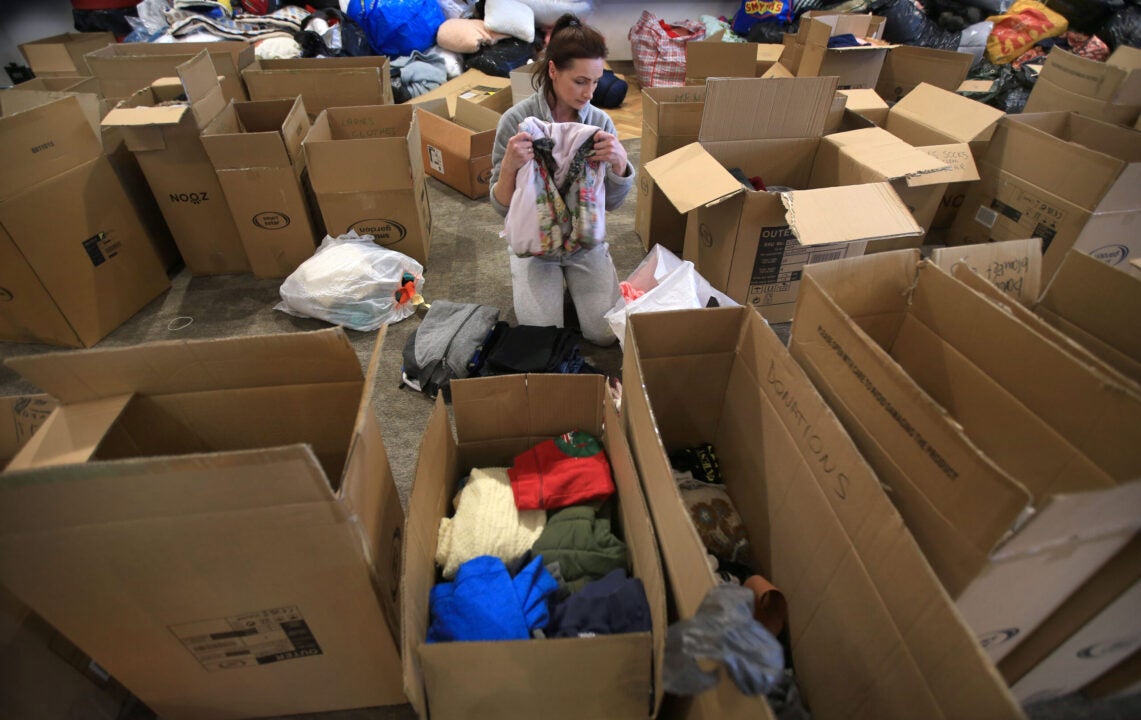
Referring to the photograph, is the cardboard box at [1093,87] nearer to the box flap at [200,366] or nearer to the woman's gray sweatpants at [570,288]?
the woman's gray sweatpants at [570,288]

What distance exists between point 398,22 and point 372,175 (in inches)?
82.2

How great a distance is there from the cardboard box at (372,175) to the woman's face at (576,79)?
65cm

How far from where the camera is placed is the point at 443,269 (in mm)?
2281

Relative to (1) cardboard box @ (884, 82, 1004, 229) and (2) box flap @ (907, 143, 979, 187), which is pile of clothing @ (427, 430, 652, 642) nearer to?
(2) box flap @ (907, 143, 979, 187)

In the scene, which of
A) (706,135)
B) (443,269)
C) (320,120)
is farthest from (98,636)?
(706,135)

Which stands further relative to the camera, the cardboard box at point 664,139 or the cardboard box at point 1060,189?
the cardboard box at point 664,139

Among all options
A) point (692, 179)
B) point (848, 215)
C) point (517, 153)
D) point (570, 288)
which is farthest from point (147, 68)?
point (848, 215)

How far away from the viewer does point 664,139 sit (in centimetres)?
215

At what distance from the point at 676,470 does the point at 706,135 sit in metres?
1.19

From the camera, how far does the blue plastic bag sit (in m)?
3.41

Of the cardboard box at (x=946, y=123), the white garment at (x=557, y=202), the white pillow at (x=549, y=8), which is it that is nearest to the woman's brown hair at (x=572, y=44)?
the white garment at (x=557, y=202)

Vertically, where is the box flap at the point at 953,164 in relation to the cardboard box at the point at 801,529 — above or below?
above

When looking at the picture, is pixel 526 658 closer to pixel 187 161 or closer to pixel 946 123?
pixel 187 161

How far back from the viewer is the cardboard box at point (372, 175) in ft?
6.29
